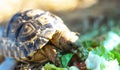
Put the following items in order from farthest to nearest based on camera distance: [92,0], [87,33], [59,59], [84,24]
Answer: [92,0]
[84,24]
[87,33]
[59,59]

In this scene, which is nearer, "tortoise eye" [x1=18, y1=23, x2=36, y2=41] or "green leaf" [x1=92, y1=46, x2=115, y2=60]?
"green leaf" [x1=92, y1=46, x2=115, y2=60]

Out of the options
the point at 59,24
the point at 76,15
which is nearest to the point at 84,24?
the point at 76,15

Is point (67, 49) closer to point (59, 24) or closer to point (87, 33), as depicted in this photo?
point (59, 24)

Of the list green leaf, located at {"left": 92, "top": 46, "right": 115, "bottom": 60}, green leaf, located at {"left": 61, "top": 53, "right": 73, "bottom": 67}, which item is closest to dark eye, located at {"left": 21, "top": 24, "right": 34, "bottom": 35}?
green leaf, located at {"left": 61, "top": 53, "right": 73, "bottom": 67}

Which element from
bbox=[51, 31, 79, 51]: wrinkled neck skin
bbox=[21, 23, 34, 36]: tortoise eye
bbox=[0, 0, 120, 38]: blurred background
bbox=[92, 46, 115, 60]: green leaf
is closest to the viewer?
bbox=[92, 46, 115, 60]: green leaf

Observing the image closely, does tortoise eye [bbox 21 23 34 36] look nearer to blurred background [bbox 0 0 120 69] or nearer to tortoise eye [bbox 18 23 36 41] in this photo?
tortoise eye [bbox 18 23 36 41]

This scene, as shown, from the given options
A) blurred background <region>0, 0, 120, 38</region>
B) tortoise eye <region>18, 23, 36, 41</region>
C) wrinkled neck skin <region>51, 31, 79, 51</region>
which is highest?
blurred background <region>0, 0, 120, 38</region>
